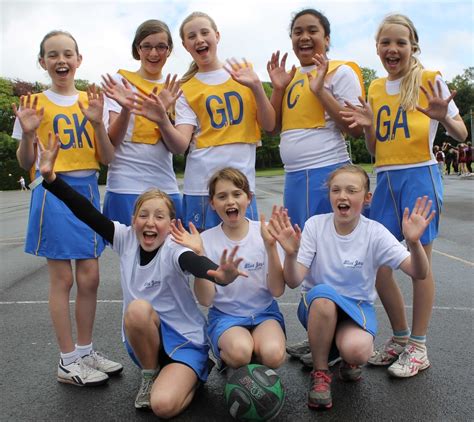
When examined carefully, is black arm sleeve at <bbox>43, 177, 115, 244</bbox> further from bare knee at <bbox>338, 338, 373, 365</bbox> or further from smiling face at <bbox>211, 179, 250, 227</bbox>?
bare knee at <bbox>338, 338, 373, 365</bbox>

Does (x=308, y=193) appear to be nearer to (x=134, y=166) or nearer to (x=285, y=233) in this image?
(x=285, y=233)

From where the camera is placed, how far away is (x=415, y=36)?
360 centimetres

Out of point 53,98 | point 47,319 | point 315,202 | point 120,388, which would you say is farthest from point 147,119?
point 47,319

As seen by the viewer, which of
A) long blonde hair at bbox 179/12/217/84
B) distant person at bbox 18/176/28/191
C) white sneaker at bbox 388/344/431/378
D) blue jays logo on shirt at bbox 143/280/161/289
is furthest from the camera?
distant person at bbox 18/176/28/191

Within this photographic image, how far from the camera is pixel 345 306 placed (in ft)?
10.1

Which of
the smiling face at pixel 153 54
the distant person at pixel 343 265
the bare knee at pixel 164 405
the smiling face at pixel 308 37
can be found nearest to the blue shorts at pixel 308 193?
the distant person at pixel 343 265

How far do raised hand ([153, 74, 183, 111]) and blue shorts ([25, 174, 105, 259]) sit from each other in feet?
2.64

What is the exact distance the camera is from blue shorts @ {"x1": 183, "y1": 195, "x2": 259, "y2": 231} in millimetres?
3641

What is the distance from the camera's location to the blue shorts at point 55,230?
3.45 m

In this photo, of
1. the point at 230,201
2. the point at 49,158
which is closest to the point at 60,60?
the point at 49,158

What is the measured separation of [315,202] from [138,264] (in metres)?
1.24

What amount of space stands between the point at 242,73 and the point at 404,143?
3.82 ft

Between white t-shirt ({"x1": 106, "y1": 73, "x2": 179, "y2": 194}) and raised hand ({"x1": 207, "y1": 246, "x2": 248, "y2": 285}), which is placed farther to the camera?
white t-shirt ({"x1": 106, "y1": 73, "x2": 179, "y2": 194})

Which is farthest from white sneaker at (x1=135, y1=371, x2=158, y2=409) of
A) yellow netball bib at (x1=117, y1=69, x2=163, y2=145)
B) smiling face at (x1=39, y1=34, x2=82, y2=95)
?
smiling face at (x1=39, y1=34, x2=82, y2=95)
